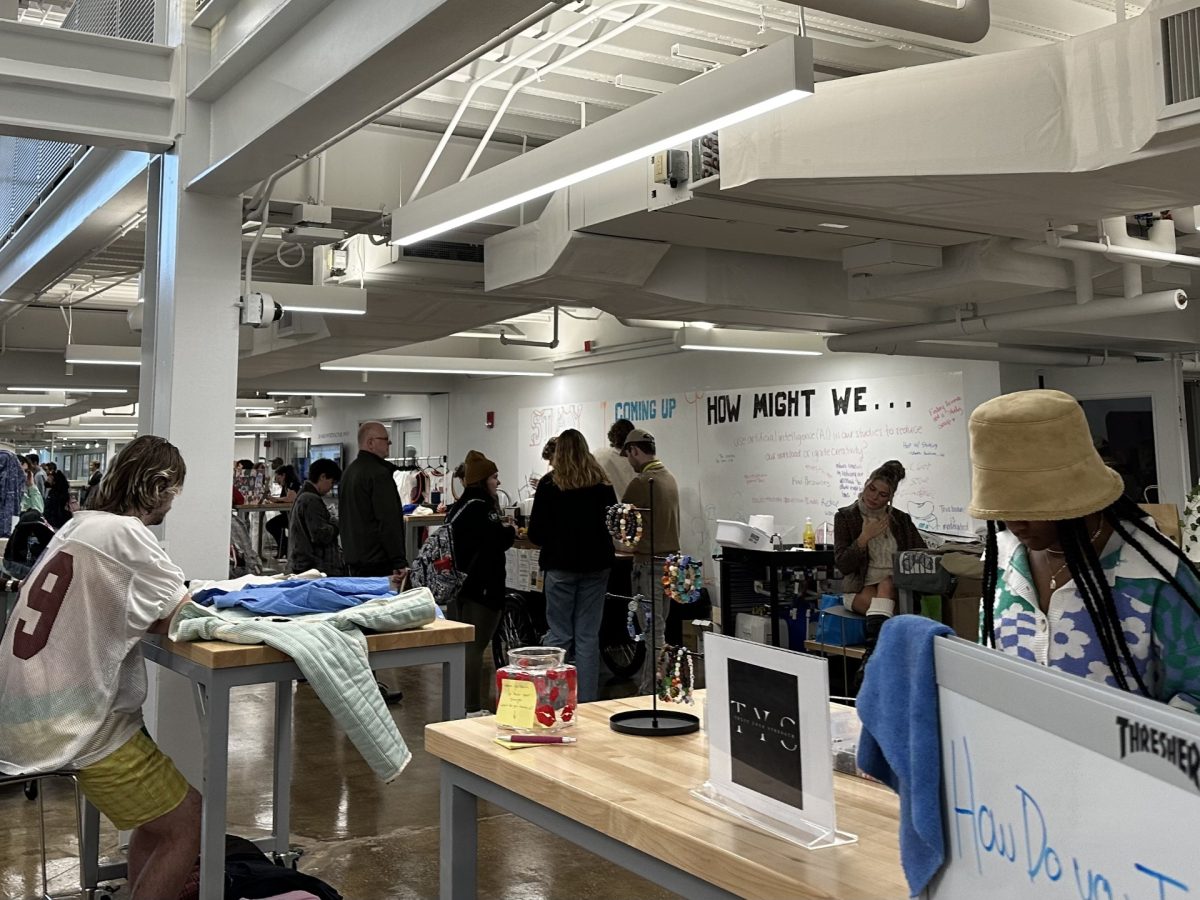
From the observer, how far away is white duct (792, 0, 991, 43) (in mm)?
2703

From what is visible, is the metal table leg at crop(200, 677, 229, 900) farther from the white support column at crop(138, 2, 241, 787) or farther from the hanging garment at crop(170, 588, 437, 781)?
the white support column at crop(138, 2, 241, 787)

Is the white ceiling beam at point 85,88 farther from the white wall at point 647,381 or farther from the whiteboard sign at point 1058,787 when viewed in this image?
the white wall at point 647,381

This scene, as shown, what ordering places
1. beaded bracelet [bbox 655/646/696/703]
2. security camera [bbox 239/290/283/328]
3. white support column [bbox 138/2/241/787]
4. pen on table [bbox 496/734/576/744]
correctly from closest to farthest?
pen on table [bbox 496/734/576/744], beaded bracelet [bbox 655/646/696/703], white support column [bbox 138/2/241/787], security camera [bbox 239/290/283/328]

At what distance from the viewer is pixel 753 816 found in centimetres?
156

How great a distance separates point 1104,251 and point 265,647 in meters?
4.12

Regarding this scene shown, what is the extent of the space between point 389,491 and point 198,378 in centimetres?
206

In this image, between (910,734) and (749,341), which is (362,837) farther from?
(749,341)

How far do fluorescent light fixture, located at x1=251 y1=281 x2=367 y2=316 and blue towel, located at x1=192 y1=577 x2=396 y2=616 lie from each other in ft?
11.4

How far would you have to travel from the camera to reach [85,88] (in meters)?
3.72


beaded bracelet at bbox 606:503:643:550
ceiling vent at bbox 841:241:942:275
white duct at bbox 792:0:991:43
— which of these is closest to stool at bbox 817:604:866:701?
ceiling vent at bbox 841:241:942:275

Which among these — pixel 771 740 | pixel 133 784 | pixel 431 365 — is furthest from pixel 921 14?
pixel 431 365

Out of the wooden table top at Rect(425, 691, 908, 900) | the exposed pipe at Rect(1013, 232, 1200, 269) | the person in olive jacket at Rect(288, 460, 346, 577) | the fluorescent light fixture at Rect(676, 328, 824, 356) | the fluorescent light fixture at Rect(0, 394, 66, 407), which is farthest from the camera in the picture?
the fluorescent light fixture at Rect(0, 394, 66, 407)

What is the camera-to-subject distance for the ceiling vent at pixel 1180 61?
9.78 ft

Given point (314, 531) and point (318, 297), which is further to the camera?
point (314, 531)
